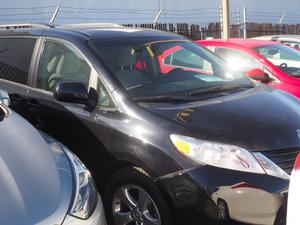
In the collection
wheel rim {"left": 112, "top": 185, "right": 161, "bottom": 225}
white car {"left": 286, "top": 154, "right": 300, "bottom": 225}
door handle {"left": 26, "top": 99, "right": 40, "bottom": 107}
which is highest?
door handle {"left": 26, "top": 99, "right": 40, "bottom": 107}

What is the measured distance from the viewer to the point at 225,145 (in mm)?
3193

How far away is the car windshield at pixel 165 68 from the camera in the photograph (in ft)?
13.0

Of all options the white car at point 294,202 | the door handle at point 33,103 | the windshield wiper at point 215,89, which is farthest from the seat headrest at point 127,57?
the white car at point 294,202

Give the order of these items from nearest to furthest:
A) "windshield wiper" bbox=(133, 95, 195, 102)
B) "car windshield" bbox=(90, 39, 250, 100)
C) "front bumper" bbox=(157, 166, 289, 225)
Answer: "front bumper" bbox=(157, 166, 289, 225) → "windshield wiper" bbox=(133, 95, 195, 102) → "car windshield" bbox=(90, 39, 250, 100)

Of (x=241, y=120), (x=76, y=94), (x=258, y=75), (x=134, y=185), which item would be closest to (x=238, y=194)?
(x=241, y=120)

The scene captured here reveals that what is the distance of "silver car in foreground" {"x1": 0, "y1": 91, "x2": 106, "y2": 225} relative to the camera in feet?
7.47

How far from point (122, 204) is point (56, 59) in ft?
5.01

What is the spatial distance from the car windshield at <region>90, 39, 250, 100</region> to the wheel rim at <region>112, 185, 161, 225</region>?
732mm

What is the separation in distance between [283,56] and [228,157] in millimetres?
4954

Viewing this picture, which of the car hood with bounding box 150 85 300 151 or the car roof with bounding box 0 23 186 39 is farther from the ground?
the car roof with bounding box 0 23 186 39

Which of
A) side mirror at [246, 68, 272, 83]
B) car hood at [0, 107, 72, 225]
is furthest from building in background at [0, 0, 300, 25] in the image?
car hood at [0, 107, 72, 225]

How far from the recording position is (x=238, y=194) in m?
3.04

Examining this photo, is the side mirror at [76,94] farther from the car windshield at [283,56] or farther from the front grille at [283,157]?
the car windshield at [283,56]

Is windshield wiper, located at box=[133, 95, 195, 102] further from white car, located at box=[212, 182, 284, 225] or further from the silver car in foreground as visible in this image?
white car, located at box=[212, 182, 284, 225]
